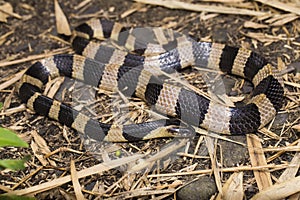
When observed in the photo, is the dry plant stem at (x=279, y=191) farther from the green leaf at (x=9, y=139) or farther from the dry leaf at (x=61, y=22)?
the dry leaf at (x=61, y=22)

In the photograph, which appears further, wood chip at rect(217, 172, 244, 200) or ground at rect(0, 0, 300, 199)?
ground at rect(0, 0, 300, 199)

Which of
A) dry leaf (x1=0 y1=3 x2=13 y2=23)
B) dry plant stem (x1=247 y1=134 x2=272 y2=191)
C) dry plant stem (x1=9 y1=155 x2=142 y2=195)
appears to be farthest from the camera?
dry leaf (x1=0 y1=3 x2=13 y2=23)

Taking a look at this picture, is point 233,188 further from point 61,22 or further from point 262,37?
point 61,22

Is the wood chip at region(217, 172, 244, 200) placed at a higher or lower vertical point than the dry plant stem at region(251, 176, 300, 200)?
lower

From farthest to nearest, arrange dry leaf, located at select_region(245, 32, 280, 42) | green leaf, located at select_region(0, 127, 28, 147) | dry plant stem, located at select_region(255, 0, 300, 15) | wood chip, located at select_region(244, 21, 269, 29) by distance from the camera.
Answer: dry plant stem, located at select_region(255, 0, 300, 15)
wood chip, located at select_region(244, 21, 269, 29)
dry leaf, located at select_region(245, 32, 280, 42)
green leaf, located at select_region(0, 127, 28, 147)

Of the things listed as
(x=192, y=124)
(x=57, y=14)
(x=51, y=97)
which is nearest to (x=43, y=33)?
(x=57, y=14)

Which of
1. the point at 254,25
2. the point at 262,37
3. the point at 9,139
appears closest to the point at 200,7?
the point at 254,25

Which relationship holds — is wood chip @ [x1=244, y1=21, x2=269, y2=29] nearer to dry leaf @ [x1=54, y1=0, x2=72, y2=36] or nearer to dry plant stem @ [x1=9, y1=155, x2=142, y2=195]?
dry leaf @ [x1=54, y1=0, x2=72, y2=36]

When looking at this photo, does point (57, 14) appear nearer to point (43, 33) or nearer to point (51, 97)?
point (43, 33)

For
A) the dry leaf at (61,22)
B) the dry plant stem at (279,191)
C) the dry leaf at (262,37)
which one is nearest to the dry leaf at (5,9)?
the dry leaf at (61,22)

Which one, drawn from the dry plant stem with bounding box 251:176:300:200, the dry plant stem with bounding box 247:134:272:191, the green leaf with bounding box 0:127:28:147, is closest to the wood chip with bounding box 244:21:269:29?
the dry plant stem with bounding box 247:134:272:191
